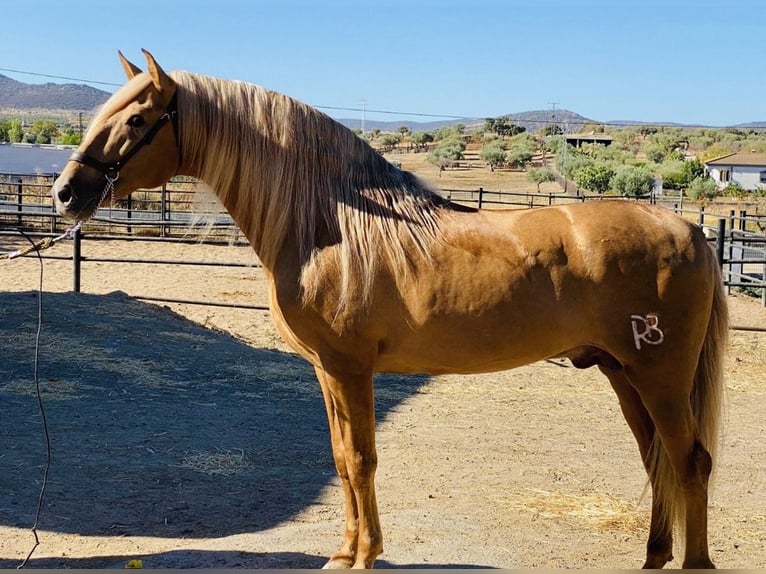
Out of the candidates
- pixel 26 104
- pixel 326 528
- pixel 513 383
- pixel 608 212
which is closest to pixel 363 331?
pixel 608 212

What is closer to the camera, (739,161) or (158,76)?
(158,76)

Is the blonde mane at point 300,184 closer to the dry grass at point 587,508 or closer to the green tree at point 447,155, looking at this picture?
the dry grass at point 587,508

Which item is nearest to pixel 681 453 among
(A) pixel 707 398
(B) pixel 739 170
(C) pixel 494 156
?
(A) pixel 707 398

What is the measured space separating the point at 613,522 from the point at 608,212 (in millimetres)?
1630

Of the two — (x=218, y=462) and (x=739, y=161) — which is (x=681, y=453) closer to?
(x=218, y=462)

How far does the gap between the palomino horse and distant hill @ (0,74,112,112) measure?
10777cm

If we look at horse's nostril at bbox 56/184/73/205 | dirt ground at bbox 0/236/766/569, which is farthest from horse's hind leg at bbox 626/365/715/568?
horse's nostril at bbox 56/184/73/205

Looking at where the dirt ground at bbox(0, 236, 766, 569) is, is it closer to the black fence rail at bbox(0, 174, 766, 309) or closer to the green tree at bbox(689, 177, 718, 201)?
the black fence rail at bbox(0, 174, 766, 309)

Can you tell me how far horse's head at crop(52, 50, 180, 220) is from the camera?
265 cm

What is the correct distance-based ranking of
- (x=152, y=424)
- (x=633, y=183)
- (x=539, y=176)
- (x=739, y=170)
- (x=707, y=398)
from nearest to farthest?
(x=707, y=398), (x=152, y=424), (x=633, y=183), (x=539, y=176), (x=739, y=170)

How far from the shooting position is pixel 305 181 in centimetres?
286

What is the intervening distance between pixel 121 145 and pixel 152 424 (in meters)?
3.05

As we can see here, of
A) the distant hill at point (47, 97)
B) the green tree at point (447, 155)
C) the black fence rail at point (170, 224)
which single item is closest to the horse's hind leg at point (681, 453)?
the black fence rail at point (170, 224)

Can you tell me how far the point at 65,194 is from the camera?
2.64 metres
